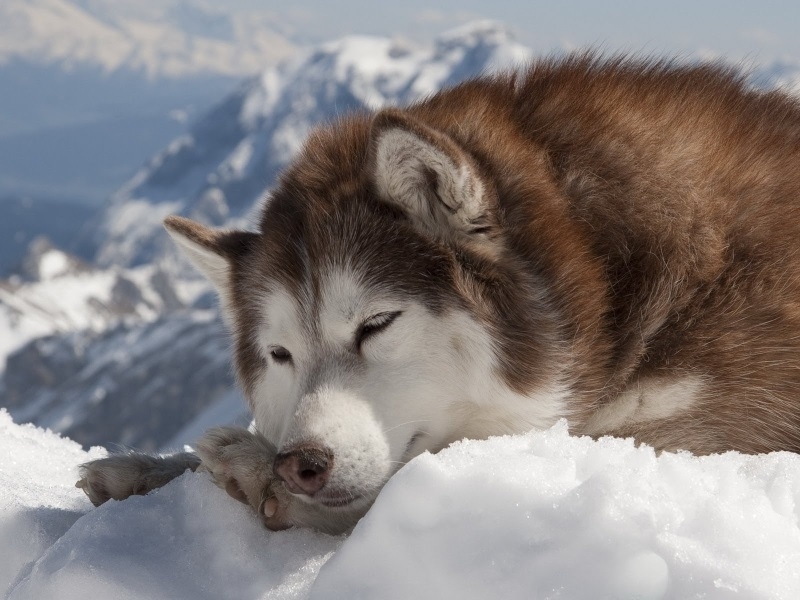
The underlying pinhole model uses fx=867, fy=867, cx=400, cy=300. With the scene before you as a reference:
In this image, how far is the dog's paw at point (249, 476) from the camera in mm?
3320

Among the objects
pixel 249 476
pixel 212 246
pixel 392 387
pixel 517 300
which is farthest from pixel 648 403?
pixel 212 246

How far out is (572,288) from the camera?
138 inches

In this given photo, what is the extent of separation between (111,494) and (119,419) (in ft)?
382

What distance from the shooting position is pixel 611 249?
12.1 ft

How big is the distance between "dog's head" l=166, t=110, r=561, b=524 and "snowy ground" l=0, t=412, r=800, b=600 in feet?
1.16

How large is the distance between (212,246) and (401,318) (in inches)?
49.7

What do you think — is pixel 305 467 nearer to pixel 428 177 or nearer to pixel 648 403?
pixel 428 177

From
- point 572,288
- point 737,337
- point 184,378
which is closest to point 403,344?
point 572,288

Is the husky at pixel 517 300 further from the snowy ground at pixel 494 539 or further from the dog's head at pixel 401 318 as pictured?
the snowy ground at pixel 494 539

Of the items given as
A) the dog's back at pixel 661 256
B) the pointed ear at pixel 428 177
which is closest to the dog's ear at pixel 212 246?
the pointed ear at pixel 428 177

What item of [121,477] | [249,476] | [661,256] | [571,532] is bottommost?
[121,477]

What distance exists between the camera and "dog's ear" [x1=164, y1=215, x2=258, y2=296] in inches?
166

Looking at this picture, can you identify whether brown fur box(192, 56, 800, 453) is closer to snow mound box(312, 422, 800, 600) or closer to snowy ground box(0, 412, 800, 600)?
snowy ground box(0, 412, 800, 600)

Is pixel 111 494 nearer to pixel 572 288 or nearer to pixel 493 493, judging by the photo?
pixel 493 493
